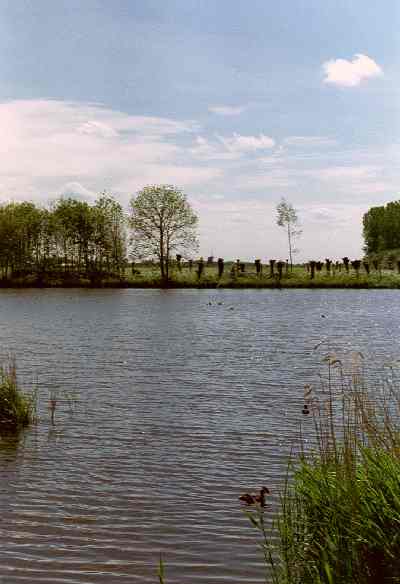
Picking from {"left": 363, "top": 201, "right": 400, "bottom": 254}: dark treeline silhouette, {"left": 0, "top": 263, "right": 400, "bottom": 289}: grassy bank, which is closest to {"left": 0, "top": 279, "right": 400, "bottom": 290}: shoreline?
{"left": 0, "top": 263, "right": 400, "bottom": 289}: grassy bank

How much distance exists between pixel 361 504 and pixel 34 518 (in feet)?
17.6

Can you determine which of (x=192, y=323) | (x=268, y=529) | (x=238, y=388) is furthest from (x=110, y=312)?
(x=268, y=529)

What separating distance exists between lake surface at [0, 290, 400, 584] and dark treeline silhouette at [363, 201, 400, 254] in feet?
386

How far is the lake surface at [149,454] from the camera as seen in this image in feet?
31.3

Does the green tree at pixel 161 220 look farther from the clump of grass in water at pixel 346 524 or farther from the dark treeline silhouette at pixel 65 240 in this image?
the clump of grass in water at pixel 346 524

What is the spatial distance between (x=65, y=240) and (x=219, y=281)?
76.5 feet

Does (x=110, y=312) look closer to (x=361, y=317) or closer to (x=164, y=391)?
(x=361, y=317)

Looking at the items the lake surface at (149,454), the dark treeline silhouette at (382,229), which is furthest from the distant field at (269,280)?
the lake surface at (149,454)

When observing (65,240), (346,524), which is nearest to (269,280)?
(65,240)

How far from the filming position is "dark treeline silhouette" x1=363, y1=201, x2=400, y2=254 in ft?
499

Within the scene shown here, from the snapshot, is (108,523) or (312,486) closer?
(312,486)

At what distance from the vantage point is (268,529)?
405 inches

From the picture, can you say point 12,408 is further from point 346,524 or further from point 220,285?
point 220,285

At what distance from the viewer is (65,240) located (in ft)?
361
